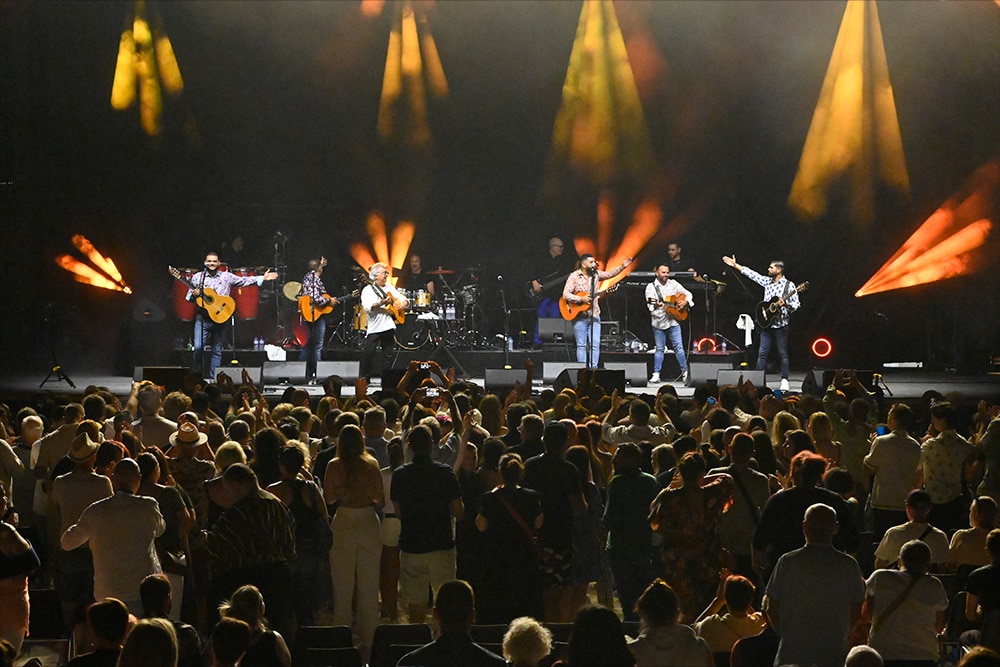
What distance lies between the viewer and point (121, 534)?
514 centimetres

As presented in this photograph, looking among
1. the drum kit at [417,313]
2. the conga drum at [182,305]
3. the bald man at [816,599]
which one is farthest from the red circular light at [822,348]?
the bald man at [816,599]

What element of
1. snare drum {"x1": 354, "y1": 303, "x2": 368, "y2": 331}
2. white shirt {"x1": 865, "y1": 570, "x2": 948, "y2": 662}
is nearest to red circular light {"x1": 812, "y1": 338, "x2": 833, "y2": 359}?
snare drum {"x1": 354, "y1": 303, "x2": 368, "y2": 331}

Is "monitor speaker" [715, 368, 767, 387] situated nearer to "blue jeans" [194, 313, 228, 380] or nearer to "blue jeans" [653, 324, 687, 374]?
"blue jeans" [653, 324, 687, 374]

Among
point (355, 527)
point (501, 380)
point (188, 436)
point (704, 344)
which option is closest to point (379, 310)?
point (501, 380)

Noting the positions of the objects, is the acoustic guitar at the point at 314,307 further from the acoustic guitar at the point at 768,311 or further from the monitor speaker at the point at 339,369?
the acoustic guitar at the point at 768,311

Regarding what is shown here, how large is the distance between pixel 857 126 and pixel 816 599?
1610 cm

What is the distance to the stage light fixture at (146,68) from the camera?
18.7 meters

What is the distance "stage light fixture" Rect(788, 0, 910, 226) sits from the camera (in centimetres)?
1902

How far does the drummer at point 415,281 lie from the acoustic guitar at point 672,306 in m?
3.59

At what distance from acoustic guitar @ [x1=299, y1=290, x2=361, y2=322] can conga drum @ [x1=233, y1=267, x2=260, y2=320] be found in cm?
157

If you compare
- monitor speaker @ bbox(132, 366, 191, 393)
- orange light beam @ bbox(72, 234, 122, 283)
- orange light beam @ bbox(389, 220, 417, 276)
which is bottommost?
monitor speaker @ bbox(132, 366, 191, 393)

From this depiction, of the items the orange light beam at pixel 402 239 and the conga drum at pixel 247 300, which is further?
the orange light beam at pixel 402 239

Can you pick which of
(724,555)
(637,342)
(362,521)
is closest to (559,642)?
(724,555)

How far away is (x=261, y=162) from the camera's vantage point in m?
20.3
